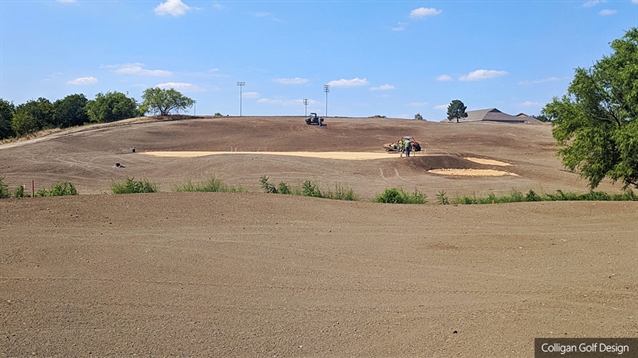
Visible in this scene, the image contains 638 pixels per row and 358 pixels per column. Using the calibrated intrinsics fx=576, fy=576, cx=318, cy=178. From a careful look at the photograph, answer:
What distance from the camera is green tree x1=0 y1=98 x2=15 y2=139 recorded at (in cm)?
7650

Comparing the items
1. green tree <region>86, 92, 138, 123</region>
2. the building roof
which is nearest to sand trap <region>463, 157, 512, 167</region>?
green tree <region>86, 92, 138, 123</region>

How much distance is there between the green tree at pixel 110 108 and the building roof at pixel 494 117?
280ft

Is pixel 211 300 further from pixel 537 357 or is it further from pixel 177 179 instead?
pixel 177 179

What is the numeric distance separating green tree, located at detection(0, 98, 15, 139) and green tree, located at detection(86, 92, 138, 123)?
13.2 metres

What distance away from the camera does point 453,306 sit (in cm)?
827

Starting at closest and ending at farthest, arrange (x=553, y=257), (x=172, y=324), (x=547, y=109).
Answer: (x=172, y=324) → (x=553, y=257) → (x=547, y=109)

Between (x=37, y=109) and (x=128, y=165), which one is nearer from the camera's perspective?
(x=128, y=165)

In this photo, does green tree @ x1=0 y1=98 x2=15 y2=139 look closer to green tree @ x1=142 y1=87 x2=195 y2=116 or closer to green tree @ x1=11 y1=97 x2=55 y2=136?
green tree @ x1=11 y1=97 x2=55 y2=136

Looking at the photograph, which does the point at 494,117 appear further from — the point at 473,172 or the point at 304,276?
the point at 304,276

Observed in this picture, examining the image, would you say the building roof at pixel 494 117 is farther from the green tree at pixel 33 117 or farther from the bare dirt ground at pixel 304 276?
the bare dirt ground at pixel 304 276

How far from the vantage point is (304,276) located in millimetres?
9945

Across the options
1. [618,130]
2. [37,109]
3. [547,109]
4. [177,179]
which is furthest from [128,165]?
[37,109]

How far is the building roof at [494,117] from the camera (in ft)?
478

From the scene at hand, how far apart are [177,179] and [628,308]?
3397 centimetres
